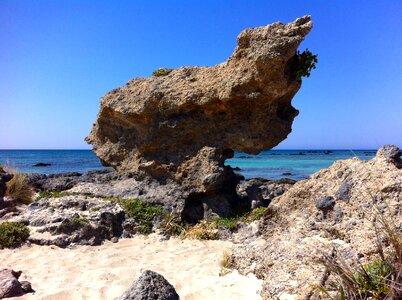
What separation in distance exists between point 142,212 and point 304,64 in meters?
6.06

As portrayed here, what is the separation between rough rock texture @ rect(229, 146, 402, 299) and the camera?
5.57 meters

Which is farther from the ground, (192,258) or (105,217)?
(105,217)

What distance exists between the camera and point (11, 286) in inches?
231

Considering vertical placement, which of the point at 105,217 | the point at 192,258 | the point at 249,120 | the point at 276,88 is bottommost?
the point at 192,258

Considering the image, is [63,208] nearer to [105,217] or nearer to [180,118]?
[105,217]

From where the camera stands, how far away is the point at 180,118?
1129cm

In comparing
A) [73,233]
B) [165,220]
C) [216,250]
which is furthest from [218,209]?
[73,233]

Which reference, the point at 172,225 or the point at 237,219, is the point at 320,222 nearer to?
the point at 237,219

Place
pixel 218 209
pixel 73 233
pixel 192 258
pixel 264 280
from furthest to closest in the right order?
pixel 218 209, pixel 73 233, pixel 192 258, pixel 264 280

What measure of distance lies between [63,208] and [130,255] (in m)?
3.09

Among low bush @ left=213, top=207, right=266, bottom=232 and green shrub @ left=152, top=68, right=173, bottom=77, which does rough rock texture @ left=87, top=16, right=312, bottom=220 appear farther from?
low bush @ left=213, top=207, right=266, bottom=232

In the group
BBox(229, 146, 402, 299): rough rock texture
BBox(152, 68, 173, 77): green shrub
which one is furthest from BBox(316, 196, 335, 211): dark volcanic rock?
BBox(152, 68, 173, 77): green shrub

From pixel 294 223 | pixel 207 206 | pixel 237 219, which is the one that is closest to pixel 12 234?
pixel 207 206

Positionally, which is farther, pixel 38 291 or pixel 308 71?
pixel 308 71
